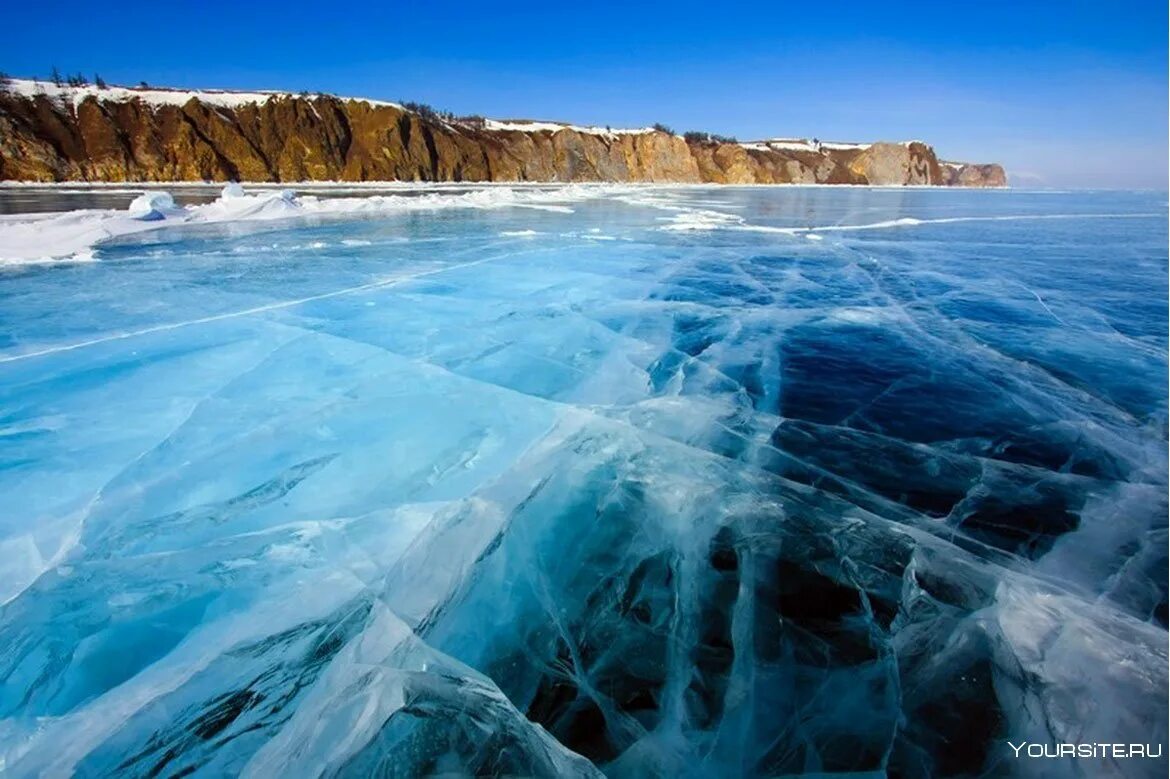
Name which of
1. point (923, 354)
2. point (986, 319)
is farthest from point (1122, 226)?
point (923, 354)

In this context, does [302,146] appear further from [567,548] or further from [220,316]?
[567,548]

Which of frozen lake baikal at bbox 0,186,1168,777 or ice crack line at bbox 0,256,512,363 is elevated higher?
ice crack line at bbox 0,256,512,363

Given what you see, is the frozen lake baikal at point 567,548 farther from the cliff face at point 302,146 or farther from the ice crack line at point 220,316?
the cliff face at point 302,146

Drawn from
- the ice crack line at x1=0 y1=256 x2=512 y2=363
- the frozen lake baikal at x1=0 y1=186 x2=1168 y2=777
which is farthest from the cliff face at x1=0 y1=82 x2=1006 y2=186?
the frozen lake baikal at x1=0 y1=186 x2=1168 y2=777

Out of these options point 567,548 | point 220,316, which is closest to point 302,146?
point 220,316

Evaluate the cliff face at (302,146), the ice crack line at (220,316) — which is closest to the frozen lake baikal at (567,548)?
the ice crack line at (220,316)

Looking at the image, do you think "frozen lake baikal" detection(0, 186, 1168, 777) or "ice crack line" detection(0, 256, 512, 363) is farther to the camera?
"ice crack line" detection(0, 256, 512, 363)

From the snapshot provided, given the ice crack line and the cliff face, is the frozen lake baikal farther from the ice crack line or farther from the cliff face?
the cliff face
